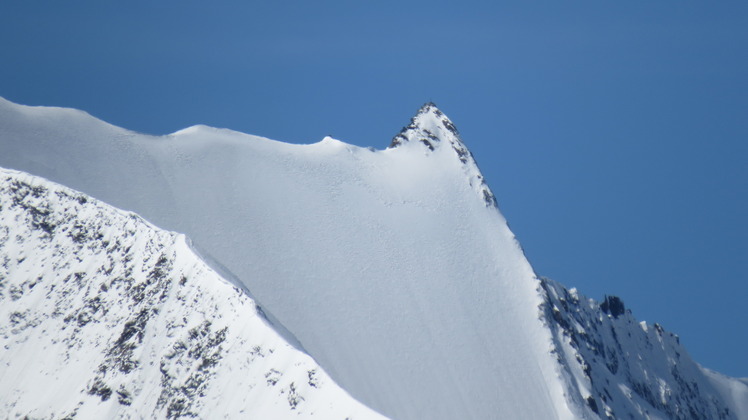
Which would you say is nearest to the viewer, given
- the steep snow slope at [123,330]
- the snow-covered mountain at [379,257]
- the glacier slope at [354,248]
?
the steep snow slope at [123,330]

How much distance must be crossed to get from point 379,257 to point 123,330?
88.7ft

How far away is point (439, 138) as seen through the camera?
3750 inches

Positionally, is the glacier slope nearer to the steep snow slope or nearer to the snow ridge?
the snow ridge

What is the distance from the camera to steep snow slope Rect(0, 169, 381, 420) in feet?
171

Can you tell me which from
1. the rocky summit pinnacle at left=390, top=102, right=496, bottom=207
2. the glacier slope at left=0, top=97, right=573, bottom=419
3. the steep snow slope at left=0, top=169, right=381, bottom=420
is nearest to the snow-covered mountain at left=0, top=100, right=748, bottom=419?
the glacier slope at left=0, top=97, right=573, bottom=419

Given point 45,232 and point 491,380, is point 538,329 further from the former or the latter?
point 45,232

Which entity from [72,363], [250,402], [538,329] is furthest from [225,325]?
[538,329]

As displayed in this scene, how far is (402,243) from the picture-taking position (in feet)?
275

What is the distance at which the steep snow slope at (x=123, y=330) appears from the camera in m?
52.1

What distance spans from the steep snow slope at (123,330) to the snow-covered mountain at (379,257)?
32.4ft

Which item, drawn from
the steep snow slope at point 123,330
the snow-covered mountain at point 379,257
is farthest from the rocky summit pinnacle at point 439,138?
the steep snow slope at point 123,330

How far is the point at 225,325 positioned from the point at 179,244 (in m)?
7.75

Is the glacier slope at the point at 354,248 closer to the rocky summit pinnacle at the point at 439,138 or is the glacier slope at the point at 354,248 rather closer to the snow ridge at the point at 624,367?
the rocky summit pinnacle at the point at 439,138

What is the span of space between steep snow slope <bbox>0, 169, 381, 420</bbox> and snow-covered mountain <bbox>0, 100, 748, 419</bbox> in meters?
9.88
